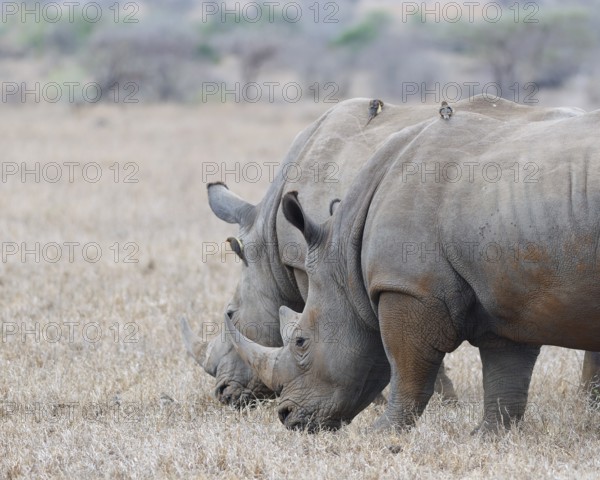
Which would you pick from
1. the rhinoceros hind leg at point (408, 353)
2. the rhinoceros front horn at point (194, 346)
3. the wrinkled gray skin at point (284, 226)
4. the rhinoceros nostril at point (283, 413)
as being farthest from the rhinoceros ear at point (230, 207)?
the rhinoceros hind leg at point (408, 353)

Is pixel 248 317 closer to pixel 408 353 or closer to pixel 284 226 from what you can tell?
pixel 284 226

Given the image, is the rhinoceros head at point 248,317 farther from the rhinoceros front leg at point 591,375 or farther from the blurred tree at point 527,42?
the blurred tree at point 527,42

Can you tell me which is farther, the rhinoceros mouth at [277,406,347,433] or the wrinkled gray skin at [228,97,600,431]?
the rhinoceros mouth at [277,406,347,433]

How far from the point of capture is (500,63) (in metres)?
33.4

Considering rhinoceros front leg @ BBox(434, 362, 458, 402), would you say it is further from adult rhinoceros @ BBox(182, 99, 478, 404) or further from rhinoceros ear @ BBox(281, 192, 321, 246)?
rhinoceros ear @ BBox(281, 192, 321, 246)

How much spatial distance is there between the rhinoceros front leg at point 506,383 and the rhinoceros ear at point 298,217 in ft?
3.30

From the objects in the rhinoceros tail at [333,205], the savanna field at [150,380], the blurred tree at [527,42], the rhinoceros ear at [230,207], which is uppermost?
the rhinoceros tail at [333,205]

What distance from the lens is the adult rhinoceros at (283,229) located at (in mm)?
6637

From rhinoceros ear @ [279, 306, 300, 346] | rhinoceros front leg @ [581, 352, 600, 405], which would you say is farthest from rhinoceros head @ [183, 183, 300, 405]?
rhinoceros front leg @ [581, 352, 600, 405]

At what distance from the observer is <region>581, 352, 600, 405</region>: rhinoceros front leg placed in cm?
670

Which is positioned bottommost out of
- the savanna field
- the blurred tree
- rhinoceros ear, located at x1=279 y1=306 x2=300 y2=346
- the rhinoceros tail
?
the blurred tree

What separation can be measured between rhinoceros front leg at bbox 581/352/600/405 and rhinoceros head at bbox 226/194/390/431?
141 centimetres

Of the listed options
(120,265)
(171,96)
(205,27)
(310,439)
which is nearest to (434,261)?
(310,439)

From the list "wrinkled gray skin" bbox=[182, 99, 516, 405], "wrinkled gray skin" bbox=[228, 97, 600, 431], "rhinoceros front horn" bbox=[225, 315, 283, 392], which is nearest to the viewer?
"wrinkled gray skin" bbox=[228, 97, 600, 431]
